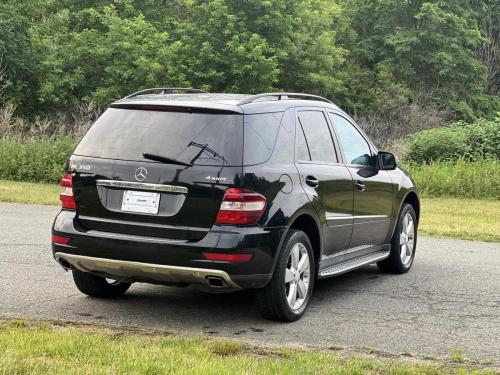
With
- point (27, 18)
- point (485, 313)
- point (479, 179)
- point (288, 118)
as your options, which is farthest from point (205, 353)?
point (27, 18)

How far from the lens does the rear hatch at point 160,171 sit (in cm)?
576

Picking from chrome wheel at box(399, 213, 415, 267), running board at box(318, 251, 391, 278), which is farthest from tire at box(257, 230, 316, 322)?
chrome wheel at box(399, 213, 415, 267)

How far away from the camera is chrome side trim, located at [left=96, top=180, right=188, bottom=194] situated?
5789 mm

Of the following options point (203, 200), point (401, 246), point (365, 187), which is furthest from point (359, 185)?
point (203, 200)

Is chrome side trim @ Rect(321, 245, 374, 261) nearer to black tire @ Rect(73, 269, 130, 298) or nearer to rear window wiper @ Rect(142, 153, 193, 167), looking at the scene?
rear window wiper @ Rect(142, 153, 193, 167)

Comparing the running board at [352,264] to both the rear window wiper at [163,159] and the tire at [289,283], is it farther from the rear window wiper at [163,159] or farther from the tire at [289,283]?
the rear window wiper at [163,159]

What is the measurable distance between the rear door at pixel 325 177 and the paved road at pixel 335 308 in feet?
2.16

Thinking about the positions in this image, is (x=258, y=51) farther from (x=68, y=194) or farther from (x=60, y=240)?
→ (x=60, y=240)

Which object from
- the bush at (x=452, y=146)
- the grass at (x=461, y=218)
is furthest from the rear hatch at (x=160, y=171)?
the bush at (x=452, y=146)

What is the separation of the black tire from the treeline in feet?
116

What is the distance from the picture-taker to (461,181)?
20.4 m

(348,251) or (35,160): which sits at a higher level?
(348,251)

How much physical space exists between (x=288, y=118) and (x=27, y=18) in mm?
42680

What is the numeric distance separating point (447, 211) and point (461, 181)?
162 inches
